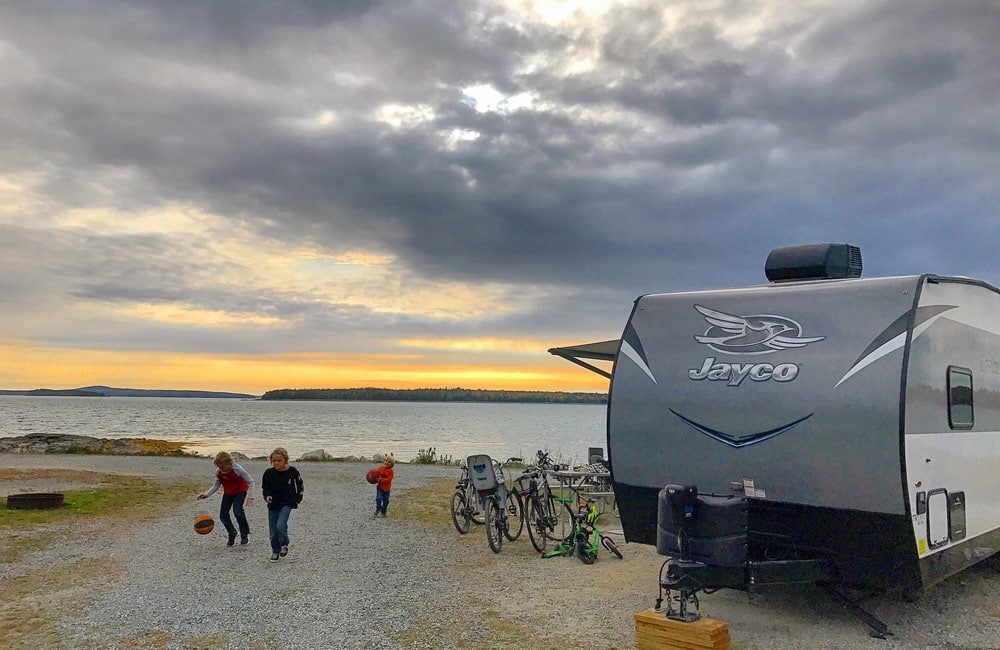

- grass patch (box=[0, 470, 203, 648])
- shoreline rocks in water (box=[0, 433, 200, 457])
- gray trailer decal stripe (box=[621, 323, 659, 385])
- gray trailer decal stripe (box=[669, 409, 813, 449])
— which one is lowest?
shoreline rocks in water (box=[0, 433, 200, 457])

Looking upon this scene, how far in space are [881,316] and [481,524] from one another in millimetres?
8186

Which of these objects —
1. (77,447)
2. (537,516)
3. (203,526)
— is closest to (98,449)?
(77,447)

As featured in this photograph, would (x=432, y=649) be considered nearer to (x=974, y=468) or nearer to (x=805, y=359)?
(x=805, y=359)

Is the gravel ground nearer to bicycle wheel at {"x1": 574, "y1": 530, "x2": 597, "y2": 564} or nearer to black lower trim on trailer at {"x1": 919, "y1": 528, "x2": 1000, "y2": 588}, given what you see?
bicycle wheel at {"x1": 574, "y1": 530, "x2": 597, "y2": 564}

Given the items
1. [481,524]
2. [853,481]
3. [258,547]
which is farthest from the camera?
[481,524]

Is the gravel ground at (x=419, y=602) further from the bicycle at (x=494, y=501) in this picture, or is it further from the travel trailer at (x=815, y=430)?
the travel trailer at (x=815, y=430)

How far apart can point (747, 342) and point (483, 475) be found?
5329mm

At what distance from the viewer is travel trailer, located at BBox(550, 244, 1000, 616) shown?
641cm

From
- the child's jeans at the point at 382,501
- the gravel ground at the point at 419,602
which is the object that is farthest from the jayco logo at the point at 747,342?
the child's jeans at the point at 382,501

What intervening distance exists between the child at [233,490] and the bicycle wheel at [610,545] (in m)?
4.79

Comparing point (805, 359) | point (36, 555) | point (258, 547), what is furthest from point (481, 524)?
point (805, 359)

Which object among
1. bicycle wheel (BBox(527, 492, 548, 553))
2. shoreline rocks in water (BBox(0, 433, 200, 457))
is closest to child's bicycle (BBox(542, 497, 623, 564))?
bicycle wheel (BBox(527, 492, 548, 553))

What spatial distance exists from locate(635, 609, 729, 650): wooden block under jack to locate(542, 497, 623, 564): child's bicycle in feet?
12.2

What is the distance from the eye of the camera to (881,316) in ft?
21.7
